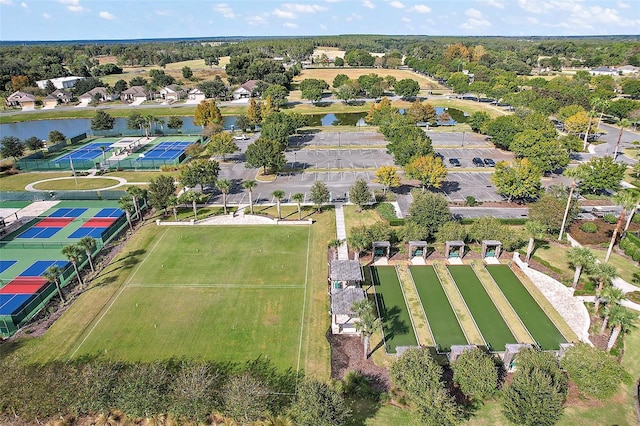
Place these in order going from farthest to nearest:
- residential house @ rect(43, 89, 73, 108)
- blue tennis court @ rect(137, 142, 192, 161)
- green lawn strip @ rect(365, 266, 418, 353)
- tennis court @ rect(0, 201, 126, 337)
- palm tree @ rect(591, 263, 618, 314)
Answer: residential house @ rect(43, 89, 73, 108) → blue tennis court @ rect(137, 142, 192, 161) → tennis court @ rect(0, 201, 126, 337) → palm tree @ rect(591, 263, 618, 314) → green lawn strip @ rect(365, 266, 418, 353)

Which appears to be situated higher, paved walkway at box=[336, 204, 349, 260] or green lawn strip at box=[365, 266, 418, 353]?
Answer: paved walkway at box=[336, 204, 349, 260]

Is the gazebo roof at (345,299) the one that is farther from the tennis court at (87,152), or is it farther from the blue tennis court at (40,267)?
the tennis court at (87,152)

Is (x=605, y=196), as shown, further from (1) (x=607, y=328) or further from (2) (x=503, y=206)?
(1) (x=607, y=328)

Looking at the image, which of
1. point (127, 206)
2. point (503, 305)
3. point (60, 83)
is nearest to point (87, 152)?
point (127, 206)

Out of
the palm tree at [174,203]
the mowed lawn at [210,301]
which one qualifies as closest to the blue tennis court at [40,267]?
the mowed lawn at [210,301]

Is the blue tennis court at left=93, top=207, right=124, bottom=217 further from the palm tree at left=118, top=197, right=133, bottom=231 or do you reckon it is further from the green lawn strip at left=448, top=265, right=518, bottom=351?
the green lawn strip at left=448, top=265, right=518, bottom=351

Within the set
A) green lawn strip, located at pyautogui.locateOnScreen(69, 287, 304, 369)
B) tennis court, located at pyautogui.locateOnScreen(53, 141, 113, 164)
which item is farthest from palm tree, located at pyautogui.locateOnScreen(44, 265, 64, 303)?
tennis court, located at pyautogui.locateOnScreen(53, 141, 113, 164)
